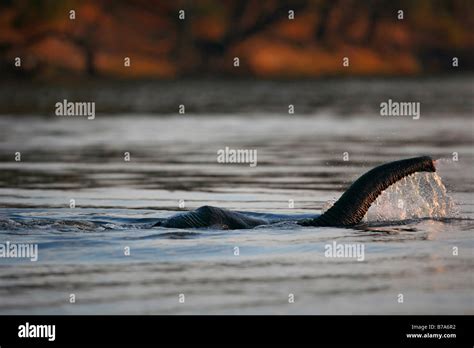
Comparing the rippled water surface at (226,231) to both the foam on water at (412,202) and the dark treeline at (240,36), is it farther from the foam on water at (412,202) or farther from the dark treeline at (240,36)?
the dark treeline at (240,36)

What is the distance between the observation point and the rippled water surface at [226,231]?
12.5 metres

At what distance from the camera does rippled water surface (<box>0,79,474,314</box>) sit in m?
12.5

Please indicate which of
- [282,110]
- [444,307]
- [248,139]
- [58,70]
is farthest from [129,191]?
[58,70]

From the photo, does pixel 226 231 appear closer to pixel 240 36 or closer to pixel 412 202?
pixel 412 202

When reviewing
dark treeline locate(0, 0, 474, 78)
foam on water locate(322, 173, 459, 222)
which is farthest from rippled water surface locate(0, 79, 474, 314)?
dark treeline locate(0, 0, 474, 78)

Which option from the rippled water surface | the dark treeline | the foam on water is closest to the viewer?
the rippled water surface

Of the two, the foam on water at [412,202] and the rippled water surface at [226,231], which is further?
the foam on water at [412,202]

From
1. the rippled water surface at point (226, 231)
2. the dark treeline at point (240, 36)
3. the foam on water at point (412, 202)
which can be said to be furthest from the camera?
the dark treeline at point (240, 36)

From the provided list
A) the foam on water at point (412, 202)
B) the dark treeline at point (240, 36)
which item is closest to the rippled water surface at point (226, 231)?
the foam on water at point (412, 202)

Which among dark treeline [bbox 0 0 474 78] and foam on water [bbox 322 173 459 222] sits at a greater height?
dark treeline [bbox 0 0 474 78]

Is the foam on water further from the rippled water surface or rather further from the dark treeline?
the dark treeline

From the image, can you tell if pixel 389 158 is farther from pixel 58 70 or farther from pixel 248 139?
pixel 58 70

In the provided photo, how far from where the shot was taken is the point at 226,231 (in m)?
16.2
